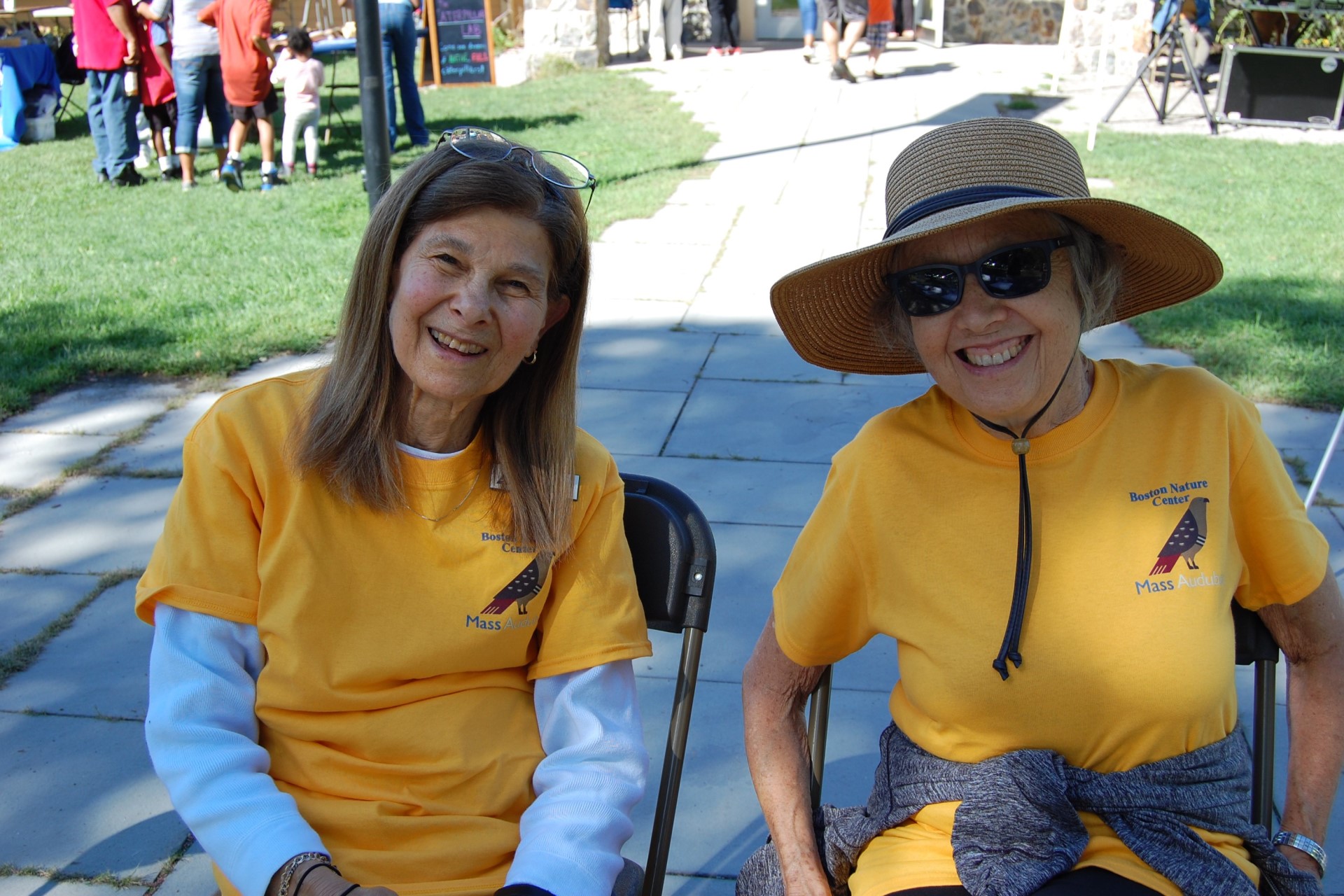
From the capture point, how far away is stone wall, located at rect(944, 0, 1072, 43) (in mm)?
18656

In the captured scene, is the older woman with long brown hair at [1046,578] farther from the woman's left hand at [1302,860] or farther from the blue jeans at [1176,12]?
the blue jeans at [1176,12]

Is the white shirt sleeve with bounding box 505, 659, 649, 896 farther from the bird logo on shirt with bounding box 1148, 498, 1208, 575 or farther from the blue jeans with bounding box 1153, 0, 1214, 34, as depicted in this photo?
the blue jeans with bounding box 1153, 0, 1214, 34

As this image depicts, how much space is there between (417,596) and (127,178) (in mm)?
9894

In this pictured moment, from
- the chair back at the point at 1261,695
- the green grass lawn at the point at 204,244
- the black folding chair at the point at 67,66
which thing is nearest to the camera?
the chair back at the point at 1261,695

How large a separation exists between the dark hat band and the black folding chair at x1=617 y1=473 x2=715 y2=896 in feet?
1.98

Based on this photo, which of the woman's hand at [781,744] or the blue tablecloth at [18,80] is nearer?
the woman's hand at [781,744]

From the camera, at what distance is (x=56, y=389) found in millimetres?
5566

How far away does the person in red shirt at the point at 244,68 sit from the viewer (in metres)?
9.61

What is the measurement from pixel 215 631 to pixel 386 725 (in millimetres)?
302

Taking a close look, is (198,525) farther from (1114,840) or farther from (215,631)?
(1114,840)

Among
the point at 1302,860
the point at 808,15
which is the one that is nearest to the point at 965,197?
the point at 1302,860

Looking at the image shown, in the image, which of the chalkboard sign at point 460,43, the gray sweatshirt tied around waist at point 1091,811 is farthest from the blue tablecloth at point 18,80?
the gray sweatshirt tied around waist at point 1091,811

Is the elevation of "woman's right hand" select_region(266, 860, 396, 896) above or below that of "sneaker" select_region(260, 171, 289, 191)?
below

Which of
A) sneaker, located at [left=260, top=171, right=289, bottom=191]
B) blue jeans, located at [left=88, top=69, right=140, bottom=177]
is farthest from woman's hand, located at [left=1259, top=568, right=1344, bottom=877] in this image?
blue jeans, located at [left=88, top=69, right=140, bottom=177]
